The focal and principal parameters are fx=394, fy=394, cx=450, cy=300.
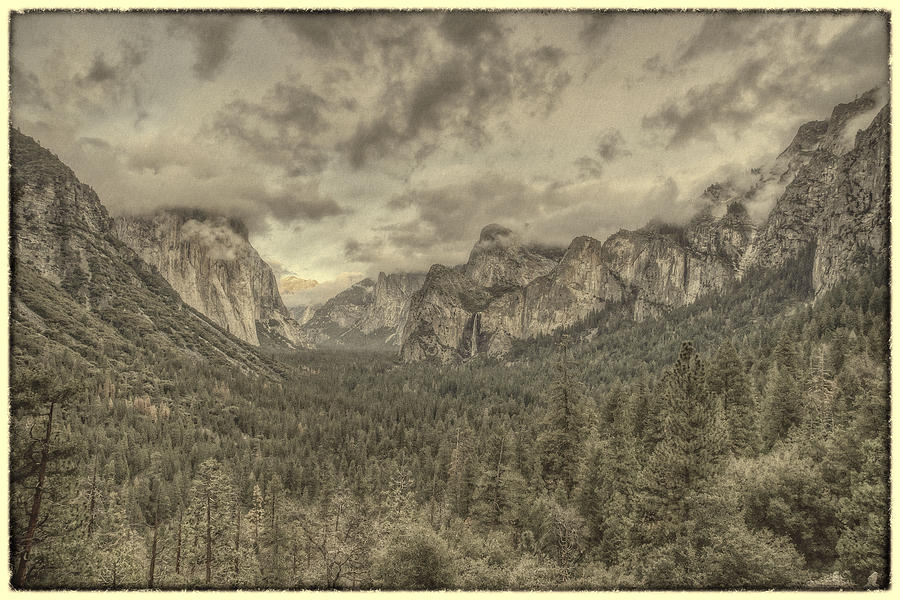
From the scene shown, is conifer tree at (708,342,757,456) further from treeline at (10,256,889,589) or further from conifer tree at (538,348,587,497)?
conifer tree at (538,348,587,497)

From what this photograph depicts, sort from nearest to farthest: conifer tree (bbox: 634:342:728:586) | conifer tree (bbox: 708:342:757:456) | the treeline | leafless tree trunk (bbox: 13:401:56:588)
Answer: leafless tree trunk (bbox: 13:401:56:588)
the treeline
conifer tree (bbox: 634:342:728:586)
conifer tree (bbox: 708:342:757:456)

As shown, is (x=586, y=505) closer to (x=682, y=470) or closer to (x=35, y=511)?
(x=682, y=470)

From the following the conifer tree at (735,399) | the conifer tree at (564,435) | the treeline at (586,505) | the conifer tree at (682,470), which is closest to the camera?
the treeline at (586,505)

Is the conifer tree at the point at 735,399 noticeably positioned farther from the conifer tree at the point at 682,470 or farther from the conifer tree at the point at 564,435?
the conifer tree at the point at 682,470

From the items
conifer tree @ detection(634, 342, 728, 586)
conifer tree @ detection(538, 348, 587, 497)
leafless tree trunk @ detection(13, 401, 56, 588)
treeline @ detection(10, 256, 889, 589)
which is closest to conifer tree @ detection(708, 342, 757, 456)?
treeline @ detection(10, 256, 889, 589)

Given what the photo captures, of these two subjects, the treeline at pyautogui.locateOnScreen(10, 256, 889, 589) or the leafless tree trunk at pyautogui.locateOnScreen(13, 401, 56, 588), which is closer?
the leafless tree trunk at pyautogui.locateOnScreen(13, 401, 56, 588)

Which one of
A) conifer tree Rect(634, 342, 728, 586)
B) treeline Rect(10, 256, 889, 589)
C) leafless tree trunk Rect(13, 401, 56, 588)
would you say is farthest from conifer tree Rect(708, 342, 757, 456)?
leafless tree trunk Rect(13, 401, 56, 588)

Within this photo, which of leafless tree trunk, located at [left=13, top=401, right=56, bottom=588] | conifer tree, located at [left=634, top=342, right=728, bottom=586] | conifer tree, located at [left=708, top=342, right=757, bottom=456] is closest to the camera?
leafless tree trunk, located at [left=13, top=401, right=56, bottom=588]

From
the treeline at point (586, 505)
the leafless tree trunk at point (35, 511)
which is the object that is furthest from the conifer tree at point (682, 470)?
the leafless tree trunk at point (35, 511)

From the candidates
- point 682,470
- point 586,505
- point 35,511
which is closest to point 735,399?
point 586,505

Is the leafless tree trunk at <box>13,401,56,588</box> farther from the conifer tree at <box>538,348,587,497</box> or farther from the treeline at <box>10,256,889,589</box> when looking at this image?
the conifer tree at <box>538,348,587,497</box>

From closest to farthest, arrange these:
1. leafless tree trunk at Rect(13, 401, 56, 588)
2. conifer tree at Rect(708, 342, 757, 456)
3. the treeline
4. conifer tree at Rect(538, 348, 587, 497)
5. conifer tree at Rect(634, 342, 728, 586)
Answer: leafless tree trunk at Rect(13, 401, 56, 588), the treeline, conifer tree at Rect(634, 342, 728, 586), conifer tree at Rect(538, 348, 587, 497), conifer tree at Rect(708, 342, 757, 456)

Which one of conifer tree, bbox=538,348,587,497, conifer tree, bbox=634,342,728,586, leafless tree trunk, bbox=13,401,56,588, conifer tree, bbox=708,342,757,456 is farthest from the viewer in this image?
conifer tree, bbox=708,342,757,456

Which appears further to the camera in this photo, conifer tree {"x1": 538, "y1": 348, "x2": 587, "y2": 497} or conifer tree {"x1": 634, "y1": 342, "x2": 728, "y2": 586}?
conifer tree {"x1": 538, "y1": 348, "x2": 587, "y2": 497}
